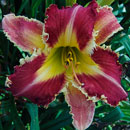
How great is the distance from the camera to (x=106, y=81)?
83cm

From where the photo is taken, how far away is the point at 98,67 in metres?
0.87

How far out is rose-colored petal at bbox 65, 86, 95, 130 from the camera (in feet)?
2.71

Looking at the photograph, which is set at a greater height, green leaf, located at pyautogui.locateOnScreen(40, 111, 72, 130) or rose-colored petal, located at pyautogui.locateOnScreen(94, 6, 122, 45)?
rose-colored petal, located at pyautogui.locateOnScreen(94, 6, 122, 45)

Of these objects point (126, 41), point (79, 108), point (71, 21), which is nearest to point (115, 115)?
point (79, 108)

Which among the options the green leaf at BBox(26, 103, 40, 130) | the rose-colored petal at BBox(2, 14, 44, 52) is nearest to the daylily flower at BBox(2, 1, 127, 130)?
the rose-colored petal at BBox(2, 14, 44, 52)

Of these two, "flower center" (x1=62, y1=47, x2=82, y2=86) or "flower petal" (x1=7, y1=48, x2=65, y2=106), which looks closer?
"flower petal" (x1=7, y1=48, x2=65, y2=106)

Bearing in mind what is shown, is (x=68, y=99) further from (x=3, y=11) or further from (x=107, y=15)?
(x=3, y=11)

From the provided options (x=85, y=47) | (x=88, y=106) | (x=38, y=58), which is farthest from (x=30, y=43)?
(x=88, y=106)

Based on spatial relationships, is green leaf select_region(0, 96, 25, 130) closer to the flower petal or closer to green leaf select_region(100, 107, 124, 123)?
the flower petal

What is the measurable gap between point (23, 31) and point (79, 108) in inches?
12.4

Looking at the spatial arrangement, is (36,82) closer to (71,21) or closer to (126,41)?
(71,21)

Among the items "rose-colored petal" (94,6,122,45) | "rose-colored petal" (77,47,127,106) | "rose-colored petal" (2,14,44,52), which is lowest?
"rose-colored petal" (77,47,127,106)

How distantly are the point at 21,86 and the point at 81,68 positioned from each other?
0.26 m

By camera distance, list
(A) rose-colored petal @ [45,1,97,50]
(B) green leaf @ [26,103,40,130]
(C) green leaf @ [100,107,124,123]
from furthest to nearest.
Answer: (C) green leaf @ [100,107,124,123] → (B) green leaf @ [26,103,40,130] → (A) rose-colored petal @ [45,1,97,50]
